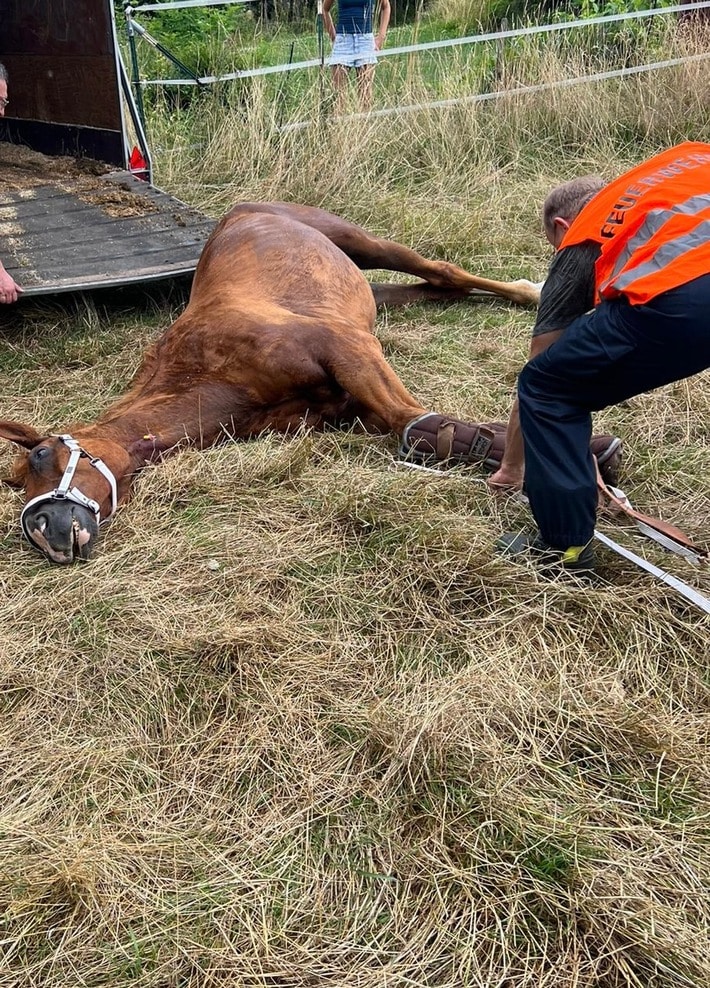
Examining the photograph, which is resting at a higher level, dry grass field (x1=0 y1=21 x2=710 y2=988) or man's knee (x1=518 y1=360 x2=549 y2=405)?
man's knee (x1=518 y1=360 x2=549 y2=405)

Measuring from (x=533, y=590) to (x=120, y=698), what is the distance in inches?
54.7

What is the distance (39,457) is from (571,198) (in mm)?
2248

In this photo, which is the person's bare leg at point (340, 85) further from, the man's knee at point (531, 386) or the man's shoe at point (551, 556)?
the man's shoe at point (551, 556)

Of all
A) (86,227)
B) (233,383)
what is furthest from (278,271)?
(86,227)

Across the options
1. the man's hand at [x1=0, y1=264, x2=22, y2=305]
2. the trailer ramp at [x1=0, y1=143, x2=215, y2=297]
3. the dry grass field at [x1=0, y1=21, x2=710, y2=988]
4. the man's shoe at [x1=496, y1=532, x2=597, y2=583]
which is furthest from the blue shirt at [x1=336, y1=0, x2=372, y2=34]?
the man's shoe at [x1=496, y1=532, x2=597, y2=583]

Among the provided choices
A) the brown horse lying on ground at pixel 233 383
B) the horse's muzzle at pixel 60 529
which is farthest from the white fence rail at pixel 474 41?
the horse's muzzle at pixel 60 529

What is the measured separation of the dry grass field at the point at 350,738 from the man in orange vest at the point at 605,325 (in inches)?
13.4

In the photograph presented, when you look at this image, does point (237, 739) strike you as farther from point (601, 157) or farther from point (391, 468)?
point (601, 157)

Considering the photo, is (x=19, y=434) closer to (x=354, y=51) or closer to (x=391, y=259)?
(x=391, y=259)

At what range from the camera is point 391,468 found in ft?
13.3

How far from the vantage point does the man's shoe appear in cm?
319

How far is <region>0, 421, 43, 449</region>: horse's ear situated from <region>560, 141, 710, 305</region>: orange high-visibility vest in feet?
7.42

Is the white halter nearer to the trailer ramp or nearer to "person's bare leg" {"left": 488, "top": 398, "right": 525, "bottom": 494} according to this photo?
"person's bare leg" {"left": 488, "top": 398, "right": 525, "bottom": 494}

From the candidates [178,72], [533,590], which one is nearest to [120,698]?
[533,590]
